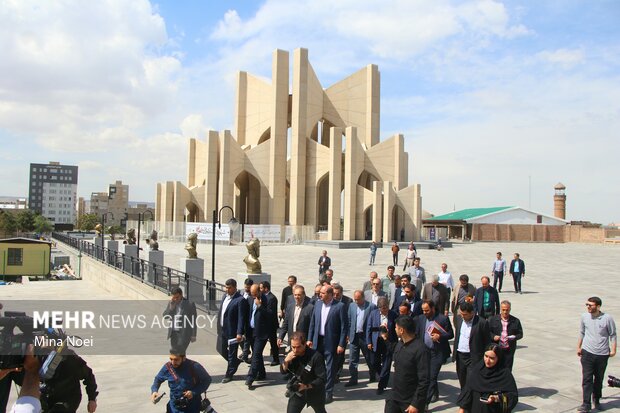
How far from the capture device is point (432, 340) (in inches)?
232

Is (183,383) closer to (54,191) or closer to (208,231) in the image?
(208,231)

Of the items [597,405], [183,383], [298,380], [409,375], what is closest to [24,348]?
[183,383]

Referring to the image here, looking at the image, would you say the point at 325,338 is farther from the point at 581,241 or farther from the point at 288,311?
the point at 581,241

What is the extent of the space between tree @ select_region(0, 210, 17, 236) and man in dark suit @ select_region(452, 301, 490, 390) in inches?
2859

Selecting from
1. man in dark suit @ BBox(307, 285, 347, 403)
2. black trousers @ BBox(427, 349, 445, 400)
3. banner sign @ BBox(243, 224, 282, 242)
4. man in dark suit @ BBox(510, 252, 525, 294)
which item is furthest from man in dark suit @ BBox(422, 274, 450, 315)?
banner sign @ BBox(243, 224, 282, 242)

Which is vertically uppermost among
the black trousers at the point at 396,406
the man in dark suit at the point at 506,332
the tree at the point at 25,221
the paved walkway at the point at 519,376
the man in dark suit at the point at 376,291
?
the tree at the point at 25,221

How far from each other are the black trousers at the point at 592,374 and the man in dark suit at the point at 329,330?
2818 mm

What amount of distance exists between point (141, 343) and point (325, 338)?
4.96m

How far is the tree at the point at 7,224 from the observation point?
6684cm

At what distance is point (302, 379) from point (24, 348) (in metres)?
2.29

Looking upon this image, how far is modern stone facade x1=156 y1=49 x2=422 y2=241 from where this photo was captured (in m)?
40.9

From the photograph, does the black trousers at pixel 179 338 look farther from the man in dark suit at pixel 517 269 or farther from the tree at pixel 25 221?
the tree at pixel 25 221

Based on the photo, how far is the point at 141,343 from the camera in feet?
31.9

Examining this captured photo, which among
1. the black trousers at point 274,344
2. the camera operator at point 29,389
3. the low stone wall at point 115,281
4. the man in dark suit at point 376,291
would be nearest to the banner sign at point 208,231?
the low stone wall at point 115,281
